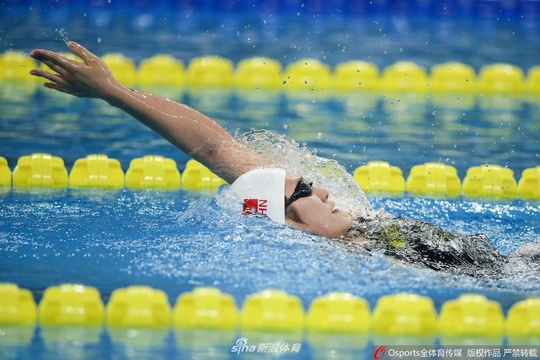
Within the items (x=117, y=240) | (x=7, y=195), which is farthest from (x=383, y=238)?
(x=7, y=195)

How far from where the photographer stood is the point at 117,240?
3416 millimetres

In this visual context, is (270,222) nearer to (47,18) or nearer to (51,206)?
(51,206)

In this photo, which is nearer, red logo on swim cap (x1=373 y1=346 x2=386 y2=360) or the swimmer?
red logo on swim cap (x1=373 y1=346 x2=386 y2=360)

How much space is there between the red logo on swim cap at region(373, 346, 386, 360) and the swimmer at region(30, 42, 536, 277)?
388mm

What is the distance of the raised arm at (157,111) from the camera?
2.91m

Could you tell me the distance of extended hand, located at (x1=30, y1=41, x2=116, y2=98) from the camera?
288 centimetres

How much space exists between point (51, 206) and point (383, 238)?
1556mm

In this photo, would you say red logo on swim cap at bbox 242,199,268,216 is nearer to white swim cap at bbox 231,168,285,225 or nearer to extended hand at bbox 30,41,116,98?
white swim cap at bbox 231,168,285,225

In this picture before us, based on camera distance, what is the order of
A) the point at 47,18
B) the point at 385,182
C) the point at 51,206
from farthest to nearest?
1. the point at 47,18
2. the point at 385,182
3. the point at 51,206

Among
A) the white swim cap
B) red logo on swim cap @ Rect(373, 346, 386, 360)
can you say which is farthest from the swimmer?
red logo on swim cap @ Rect(373, 346, 386, 360)

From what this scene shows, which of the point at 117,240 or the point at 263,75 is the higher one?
the point at 263,75

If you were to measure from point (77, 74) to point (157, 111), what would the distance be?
30 cm

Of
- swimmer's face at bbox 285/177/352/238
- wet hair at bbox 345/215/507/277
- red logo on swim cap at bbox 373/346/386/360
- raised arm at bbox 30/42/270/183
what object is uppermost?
raised arm at bbox 30/42/270/183

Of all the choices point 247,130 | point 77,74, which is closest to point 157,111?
point 77,74
